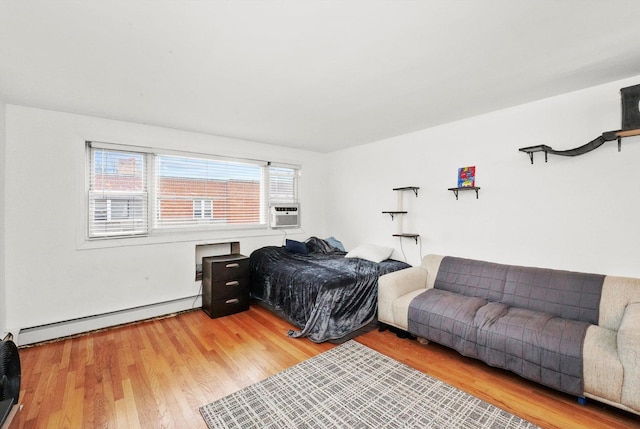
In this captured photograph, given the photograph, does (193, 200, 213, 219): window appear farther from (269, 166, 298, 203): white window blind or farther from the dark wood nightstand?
(269, 166, 298, 203): white window blind

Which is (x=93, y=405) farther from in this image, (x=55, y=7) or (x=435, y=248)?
(x=435, y=248)

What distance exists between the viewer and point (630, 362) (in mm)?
1669

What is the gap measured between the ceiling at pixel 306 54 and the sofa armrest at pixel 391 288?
5.93ft

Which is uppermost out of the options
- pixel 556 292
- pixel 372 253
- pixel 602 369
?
pixel 372 253

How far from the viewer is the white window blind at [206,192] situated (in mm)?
3564

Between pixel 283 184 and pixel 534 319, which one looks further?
pixel 283 184

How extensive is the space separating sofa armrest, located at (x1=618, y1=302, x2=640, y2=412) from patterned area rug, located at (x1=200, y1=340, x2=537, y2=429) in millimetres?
630

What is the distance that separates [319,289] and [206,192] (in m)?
2.18

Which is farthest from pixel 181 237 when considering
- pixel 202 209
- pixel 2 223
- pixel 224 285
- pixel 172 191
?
pixel 2 223

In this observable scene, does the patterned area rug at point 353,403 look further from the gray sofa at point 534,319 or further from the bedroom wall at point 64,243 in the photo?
the bedroom wall at point 64,243

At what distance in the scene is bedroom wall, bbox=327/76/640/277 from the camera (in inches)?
91.2

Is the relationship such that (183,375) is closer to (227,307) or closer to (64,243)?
(227,307)

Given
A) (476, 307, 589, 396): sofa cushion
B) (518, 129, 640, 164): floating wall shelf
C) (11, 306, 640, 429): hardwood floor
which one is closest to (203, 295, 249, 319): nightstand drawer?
(11, 306, 640, 429): hardwood floor

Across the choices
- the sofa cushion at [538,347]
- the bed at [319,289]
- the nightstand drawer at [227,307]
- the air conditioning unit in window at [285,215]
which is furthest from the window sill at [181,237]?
the sofa cushion at [538,347]
